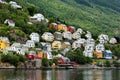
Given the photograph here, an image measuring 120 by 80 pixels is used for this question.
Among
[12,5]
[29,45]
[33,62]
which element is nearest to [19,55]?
[33,62]

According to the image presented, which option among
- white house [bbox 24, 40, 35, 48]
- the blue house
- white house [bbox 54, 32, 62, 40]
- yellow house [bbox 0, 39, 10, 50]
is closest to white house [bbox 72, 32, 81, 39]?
white house [bbox 54, 32, 62, 40]

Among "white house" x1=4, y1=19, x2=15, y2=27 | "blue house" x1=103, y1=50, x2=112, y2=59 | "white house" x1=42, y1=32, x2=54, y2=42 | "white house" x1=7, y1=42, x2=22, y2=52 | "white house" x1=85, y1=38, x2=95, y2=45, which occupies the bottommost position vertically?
"blue house" x1=103, y1=50, x2=112, y2=59

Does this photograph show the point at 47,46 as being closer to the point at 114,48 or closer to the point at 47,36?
the point at 47,36

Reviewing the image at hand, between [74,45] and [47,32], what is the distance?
8574 mm

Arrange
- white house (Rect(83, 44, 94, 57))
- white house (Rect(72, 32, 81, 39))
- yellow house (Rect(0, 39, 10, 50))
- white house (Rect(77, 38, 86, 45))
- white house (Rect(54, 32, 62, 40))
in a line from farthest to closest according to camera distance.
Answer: white house (Rect(72, 32, 81, 39)) → white house (Rect(77, 38, 86, 45)) → white house (Rect(54, 32, 62, 40)) → white house (Rect(83, 44, 94, 57)) → yellow house (Rect(0, 39, 10, 50))

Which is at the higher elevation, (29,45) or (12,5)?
(12,5)

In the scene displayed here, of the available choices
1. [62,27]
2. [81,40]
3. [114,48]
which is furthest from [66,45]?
[62,27]

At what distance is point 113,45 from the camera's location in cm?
15412

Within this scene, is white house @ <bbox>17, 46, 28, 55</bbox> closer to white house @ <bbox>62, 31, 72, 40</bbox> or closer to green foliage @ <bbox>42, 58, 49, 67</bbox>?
green foliage @ <bbox>42, 58, 49, 67</bbox>

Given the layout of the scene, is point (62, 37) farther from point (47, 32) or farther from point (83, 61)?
point (83, 61)

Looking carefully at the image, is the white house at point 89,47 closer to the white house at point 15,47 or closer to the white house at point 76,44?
the white house at point 76,44

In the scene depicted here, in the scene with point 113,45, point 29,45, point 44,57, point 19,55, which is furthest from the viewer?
point 113,45

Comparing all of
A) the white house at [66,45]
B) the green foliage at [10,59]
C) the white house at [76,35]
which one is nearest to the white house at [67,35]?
the white house at [76,35]

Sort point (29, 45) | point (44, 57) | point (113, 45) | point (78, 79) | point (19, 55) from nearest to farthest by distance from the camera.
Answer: point (78, 79)
point (19, 55)
point (44, 57)
point (29, 45)
point (113, 45)
